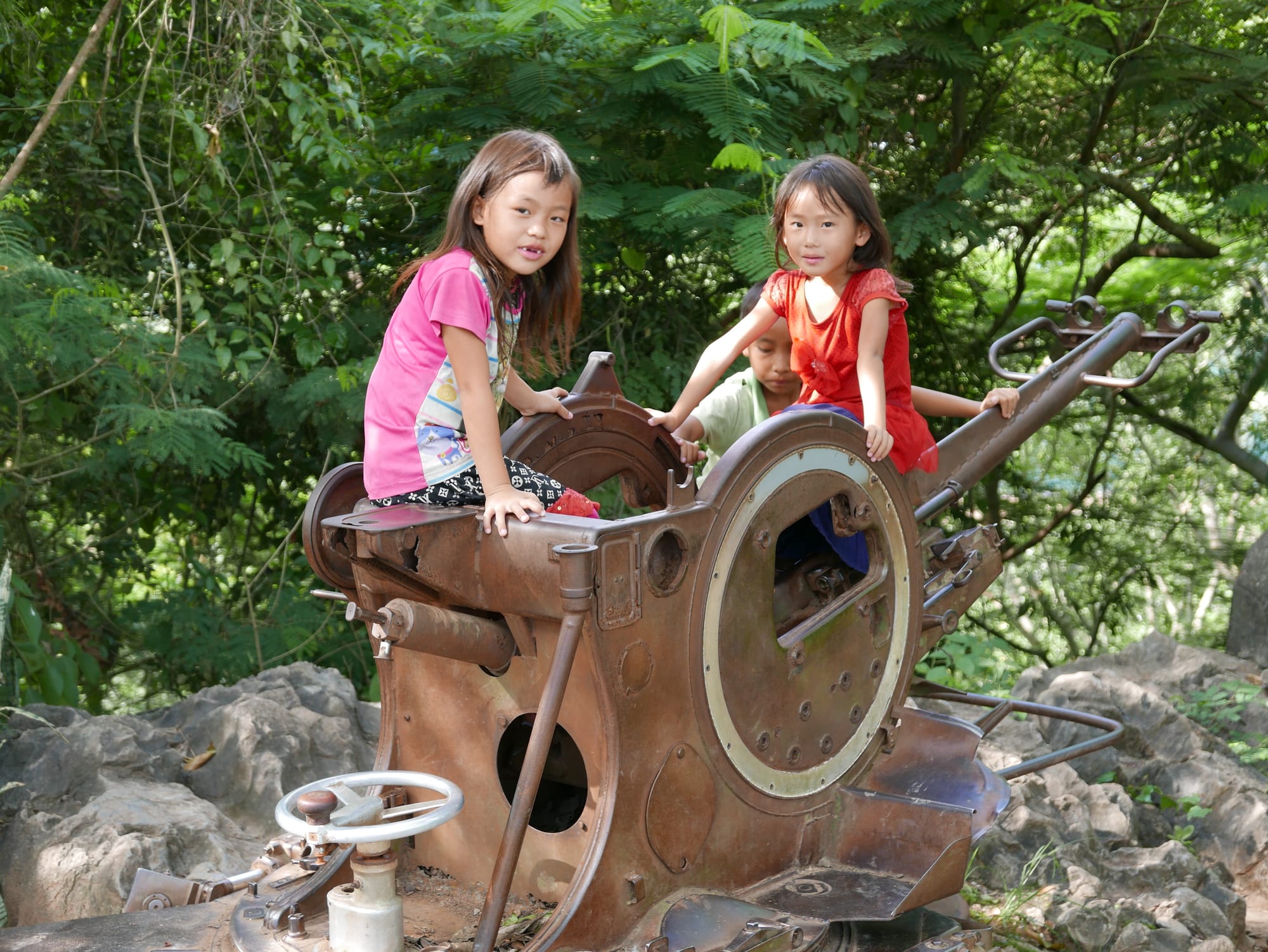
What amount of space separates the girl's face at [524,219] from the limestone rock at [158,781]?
6.33 feet

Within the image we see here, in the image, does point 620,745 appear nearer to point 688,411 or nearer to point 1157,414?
point 688,411

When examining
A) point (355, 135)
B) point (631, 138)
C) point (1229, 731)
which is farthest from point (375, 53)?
point (1229, 731)

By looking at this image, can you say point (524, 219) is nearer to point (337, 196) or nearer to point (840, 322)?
point (840, 322)

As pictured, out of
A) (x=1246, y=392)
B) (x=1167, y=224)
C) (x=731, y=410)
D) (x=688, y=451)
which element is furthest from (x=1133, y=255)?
(x=688, y=451)

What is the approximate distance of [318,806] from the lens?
2195 millimetres

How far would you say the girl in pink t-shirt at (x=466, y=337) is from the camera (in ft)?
8.78

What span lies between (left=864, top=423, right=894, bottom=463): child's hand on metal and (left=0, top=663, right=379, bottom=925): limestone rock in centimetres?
211

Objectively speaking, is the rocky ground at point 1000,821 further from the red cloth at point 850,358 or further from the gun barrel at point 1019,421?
the red cloth at point 850,358

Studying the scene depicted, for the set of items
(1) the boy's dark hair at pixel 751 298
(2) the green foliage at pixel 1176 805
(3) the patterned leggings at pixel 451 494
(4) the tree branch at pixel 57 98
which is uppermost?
(4) the tree branch at pixel 57 98

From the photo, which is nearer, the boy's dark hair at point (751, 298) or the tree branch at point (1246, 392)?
the boy's dark hair at point (751, 298)

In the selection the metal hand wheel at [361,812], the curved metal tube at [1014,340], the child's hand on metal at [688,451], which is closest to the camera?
the metal hand wheel at [361,812]

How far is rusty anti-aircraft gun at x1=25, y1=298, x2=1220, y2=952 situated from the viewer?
2414mm

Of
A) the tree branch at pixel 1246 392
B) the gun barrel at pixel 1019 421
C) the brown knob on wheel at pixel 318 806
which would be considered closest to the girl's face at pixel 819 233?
the gun barrel at pixel 1019 421

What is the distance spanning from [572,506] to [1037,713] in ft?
6.33
